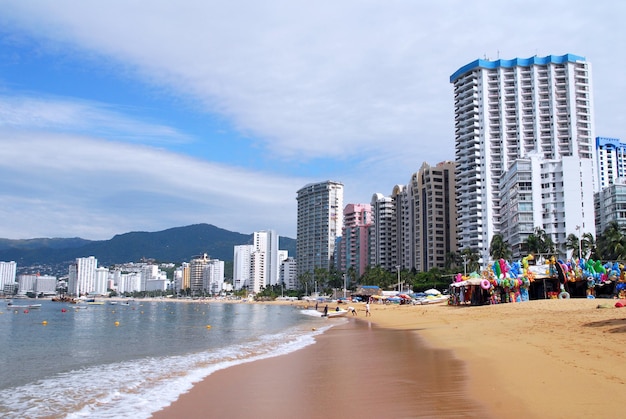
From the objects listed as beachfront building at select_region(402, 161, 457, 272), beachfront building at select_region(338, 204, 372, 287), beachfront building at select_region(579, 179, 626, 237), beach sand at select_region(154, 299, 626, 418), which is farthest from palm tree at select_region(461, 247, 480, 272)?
beach sand at select_region(154, 299, 626, 418)

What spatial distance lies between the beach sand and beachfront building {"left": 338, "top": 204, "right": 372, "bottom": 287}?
493 ft

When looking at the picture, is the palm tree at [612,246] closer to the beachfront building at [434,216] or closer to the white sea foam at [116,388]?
the beachfront building at [434,216]

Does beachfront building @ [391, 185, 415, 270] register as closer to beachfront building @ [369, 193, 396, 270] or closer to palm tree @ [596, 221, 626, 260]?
beachfront building @ [369, 193, 396, 270]

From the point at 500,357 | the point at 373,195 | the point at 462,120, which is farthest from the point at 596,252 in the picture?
the point at 373,195

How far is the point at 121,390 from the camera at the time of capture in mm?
15453

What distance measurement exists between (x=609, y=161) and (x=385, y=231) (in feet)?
250

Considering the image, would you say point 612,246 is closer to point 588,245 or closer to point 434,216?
point 588,245

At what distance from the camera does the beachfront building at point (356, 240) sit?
18300cm

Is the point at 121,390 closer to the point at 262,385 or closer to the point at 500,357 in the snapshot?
the point at 262,385

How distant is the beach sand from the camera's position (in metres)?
10.6

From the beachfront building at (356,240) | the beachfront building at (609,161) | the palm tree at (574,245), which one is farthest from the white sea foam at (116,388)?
the beachfront building at (609,161)

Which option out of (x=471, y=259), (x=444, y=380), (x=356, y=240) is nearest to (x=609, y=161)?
(x=356, y=240)

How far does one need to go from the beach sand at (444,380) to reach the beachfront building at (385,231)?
143 metres

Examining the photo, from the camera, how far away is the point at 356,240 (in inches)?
7357
